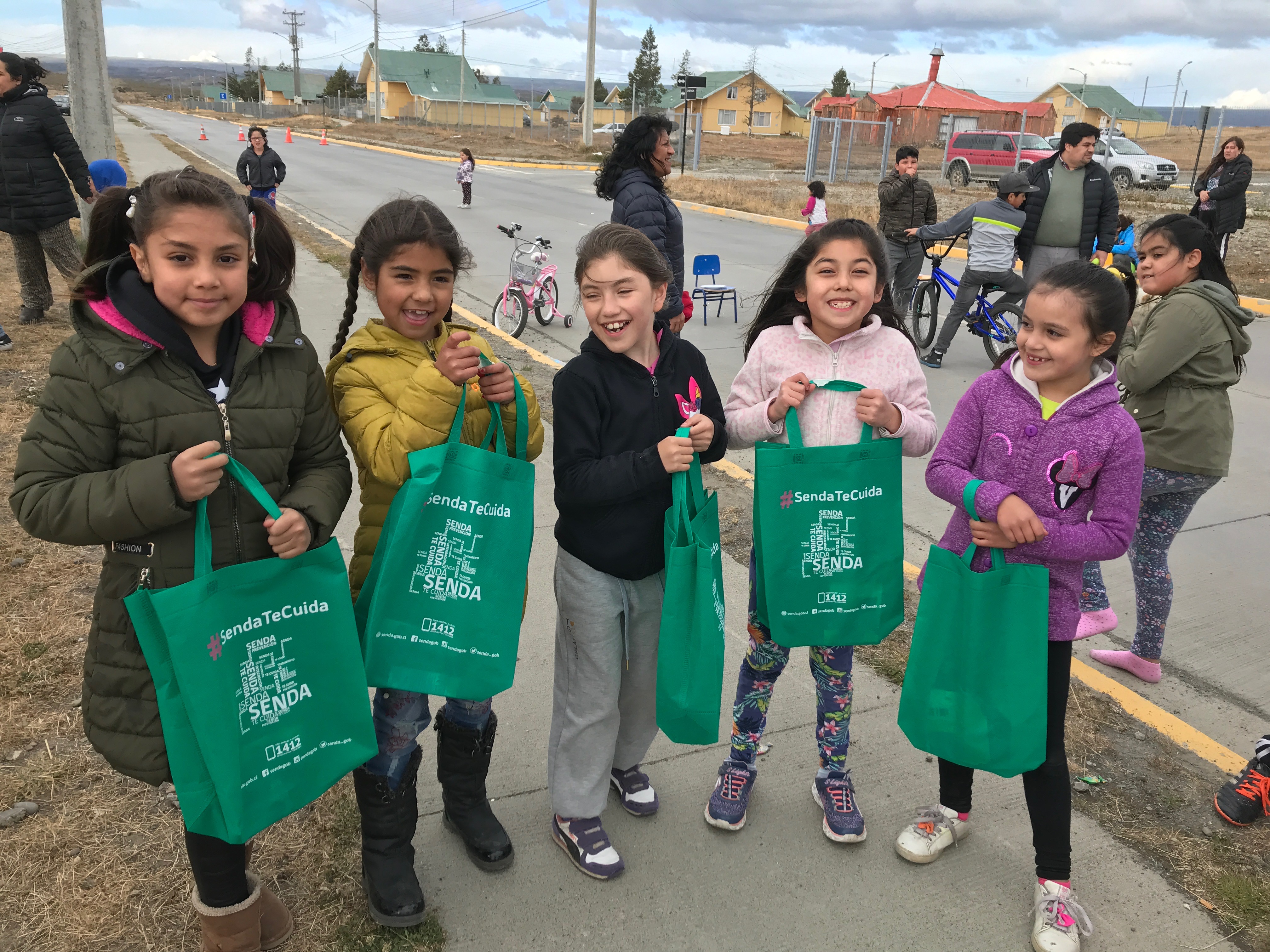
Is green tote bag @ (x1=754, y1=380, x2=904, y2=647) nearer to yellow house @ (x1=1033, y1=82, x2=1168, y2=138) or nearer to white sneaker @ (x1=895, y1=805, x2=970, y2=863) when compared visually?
white sneaker @ (x1=895, y1=805, x2=970, y2=863)

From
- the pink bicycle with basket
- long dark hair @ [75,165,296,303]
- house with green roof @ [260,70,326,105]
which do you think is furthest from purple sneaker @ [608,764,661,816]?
house with green roof @ [260,70,326,105]

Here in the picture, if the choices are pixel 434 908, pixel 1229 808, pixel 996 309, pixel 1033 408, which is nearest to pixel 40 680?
pixel 434 908

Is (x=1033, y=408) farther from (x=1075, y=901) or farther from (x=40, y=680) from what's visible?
(x=40, y=680)

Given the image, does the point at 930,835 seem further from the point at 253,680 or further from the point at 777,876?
the point at 253,680

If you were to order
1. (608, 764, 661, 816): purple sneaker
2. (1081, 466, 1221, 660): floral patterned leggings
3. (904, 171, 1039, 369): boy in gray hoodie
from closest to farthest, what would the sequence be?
(608, 764, 661, 816): purple sneaker, (1081, 466, 1221, 660): floral patterned leggings, (904, 171, 1039, 369): boy in gray hoodie

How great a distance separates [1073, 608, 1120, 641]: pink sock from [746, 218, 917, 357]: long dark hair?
71.9 inches

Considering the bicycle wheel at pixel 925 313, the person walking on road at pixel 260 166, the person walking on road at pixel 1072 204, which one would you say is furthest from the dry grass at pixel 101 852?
the person walking on road at pixel 260 166

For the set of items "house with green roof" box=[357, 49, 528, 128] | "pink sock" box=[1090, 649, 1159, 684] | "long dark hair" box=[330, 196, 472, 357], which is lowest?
"pink sock" box=[1090, 649, 1159, 684]

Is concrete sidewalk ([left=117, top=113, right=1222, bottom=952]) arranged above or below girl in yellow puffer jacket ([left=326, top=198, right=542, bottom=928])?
below

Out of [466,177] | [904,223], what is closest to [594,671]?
[904,223]

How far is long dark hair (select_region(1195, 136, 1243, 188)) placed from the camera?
39.2ft

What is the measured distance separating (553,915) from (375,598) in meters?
0.99

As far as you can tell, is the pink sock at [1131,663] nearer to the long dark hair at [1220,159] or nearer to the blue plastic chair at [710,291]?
the blue plastic chair at [710,291]

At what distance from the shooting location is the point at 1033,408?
2.30m
